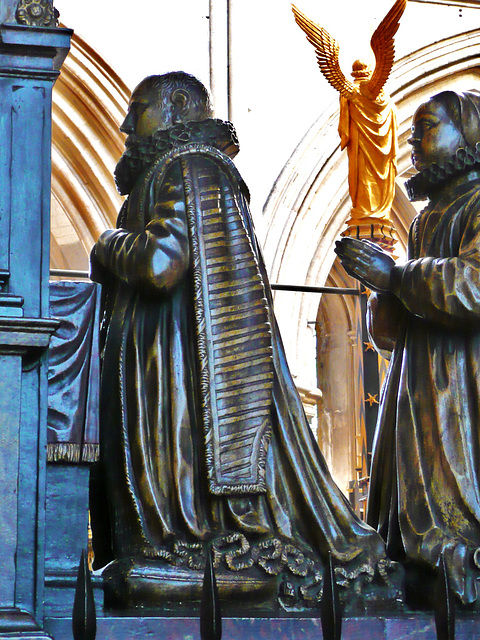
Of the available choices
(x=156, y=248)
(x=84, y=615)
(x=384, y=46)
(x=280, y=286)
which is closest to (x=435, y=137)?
(x=156, y=248)

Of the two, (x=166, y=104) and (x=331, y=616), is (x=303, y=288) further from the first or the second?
(x=331, y=616)

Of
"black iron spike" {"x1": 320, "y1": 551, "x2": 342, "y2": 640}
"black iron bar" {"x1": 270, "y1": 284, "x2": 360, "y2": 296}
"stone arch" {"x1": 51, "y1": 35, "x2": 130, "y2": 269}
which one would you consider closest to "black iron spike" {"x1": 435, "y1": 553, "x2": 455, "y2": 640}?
"black iron spike" {"x1": 320, "y1": 551, "x2": 342, "y2": 640}

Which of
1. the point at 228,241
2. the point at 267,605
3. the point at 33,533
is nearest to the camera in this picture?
the point at 33,533

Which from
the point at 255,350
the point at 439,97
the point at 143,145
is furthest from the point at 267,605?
the point at 439,97

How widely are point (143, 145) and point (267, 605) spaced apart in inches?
49.7

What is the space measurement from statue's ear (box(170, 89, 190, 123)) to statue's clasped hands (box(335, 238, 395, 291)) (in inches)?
21.8

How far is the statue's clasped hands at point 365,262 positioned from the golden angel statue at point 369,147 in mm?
5791

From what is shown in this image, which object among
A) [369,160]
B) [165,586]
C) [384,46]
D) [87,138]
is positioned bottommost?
[165,586]

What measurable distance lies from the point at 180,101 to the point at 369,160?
6.09 m

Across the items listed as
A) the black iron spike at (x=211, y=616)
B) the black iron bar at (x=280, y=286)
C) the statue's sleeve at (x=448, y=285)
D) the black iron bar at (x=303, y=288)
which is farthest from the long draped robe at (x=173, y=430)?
the black iron bar at (x=303, y=288)

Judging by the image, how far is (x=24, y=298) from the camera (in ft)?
9.36

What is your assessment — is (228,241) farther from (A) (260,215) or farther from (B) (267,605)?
(A) (260,215)

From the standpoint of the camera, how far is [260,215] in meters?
10.5

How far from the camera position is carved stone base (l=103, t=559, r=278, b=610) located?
323 cm
